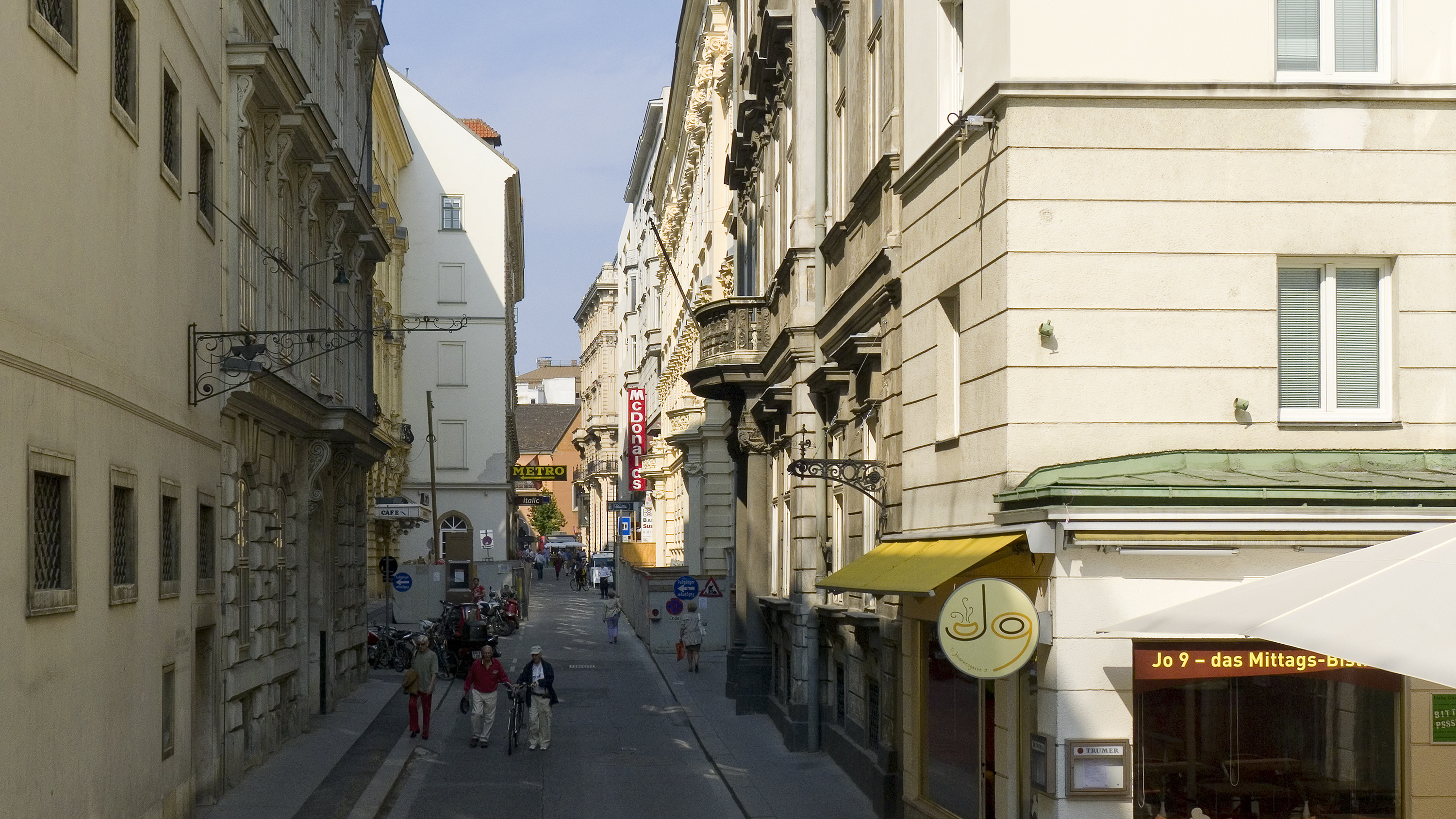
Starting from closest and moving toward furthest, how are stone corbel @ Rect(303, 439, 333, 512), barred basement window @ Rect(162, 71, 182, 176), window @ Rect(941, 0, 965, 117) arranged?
1. window @ Rect(941, 0, 965, 117)
2. barred basement window @ Rect(162, 71, 182, 176)
3. stone corbel @ Rect(303, 439, 333, 512)

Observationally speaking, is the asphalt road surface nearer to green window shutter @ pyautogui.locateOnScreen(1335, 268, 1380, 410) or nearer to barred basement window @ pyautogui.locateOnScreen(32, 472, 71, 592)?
barred basement window @ pyautogui.locateOnScreen(32, 472, 71, 592)

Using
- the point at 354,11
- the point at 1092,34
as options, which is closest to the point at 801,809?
the point at 1092,34

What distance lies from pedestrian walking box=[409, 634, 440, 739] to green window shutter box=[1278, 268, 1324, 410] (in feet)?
54.2

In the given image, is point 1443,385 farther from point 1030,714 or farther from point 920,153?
point 920,153

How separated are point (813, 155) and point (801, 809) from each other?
30.5 ft

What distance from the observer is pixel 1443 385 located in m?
12.8

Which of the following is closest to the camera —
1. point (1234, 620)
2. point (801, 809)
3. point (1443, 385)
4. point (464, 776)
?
A: point (1234, 620)

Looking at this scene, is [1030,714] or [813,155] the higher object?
[813,155]

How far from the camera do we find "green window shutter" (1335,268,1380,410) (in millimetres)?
12945

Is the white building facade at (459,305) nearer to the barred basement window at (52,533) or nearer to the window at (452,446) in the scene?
the window at (452,446)

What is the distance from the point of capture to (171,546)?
1742 centimetres

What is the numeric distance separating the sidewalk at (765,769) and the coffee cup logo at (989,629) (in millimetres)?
6970

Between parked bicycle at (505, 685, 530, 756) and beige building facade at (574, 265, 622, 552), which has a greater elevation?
beige building facade at (574, 265, 622, 552)

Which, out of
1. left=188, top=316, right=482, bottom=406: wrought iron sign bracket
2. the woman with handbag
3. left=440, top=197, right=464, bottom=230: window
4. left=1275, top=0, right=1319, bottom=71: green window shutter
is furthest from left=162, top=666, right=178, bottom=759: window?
left=440, top=197, right=464, bottom=230: window
